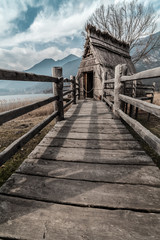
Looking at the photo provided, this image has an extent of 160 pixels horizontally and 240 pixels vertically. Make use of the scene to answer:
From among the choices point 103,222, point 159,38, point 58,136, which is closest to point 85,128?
point 58,136

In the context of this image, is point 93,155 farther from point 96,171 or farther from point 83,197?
point 83,197

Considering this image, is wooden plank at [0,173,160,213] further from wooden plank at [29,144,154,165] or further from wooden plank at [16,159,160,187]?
wooden plank at [29,144,154,165]

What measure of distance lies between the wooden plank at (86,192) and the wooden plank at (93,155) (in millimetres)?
391

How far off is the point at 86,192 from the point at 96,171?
322 millimetres

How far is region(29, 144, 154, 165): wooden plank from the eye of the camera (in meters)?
1.58

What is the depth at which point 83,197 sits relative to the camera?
1.06 m

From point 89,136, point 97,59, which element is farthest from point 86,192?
point 97,59

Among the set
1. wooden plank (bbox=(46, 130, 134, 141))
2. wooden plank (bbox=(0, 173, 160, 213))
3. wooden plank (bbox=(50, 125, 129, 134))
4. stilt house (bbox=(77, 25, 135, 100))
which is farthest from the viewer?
stilt house (bbox=(77, 25, 135, 100))

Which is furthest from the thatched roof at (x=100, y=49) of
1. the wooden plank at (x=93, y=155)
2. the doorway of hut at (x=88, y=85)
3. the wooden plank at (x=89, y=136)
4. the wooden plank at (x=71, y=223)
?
the wooden plank at (x=71, y=223)

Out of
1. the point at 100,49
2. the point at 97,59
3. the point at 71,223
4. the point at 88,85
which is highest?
the point at 100,49

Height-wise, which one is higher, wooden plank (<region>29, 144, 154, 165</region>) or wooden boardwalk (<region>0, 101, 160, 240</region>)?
wooden plank (<region>29, 144, 154, 165</region>)

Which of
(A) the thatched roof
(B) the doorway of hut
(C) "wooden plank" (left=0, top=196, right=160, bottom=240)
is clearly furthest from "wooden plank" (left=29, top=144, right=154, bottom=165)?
(B) the doorway of hut

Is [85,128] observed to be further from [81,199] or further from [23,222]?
[23,222]

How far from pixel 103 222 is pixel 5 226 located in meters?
0.70
